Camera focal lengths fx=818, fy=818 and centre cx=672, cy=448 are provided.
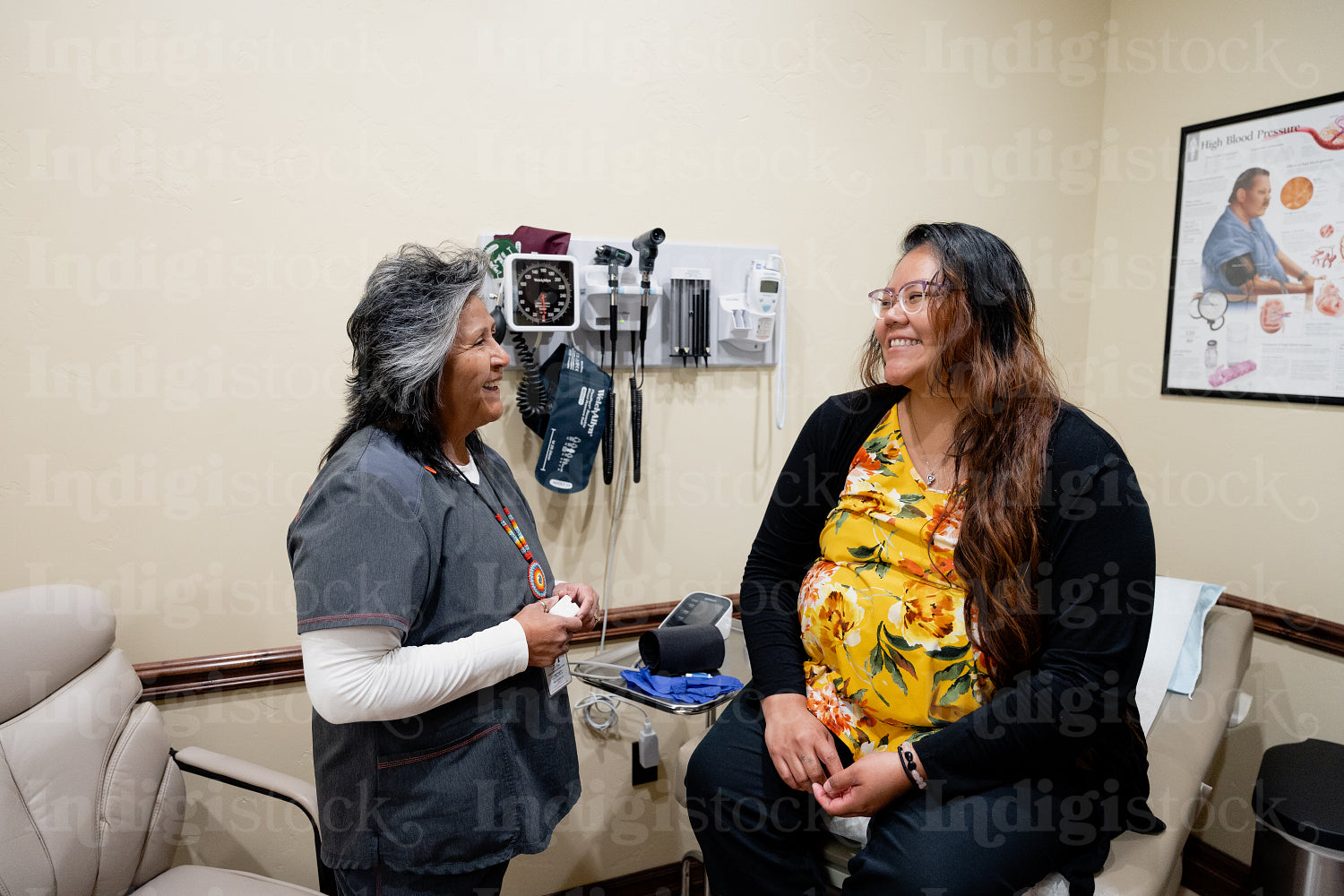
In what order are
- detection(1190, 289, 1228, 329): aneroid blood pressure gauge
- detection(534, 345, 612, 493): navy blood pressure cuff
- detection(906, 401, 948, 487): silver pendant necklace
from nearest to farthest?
detection(906, 401, 948, 487): silver pendant necklace < detection(534, 345, 612, 493): navy blood pressure cuff < detection(1190, 289, 1228, 329): aneroid blood pressure gauge

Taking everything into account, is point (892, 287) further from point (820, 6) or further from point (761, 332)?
point (820, 6)

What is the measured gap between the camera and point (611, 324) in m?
1.84

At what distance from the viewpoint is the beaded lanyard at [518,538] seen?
135 centimetres

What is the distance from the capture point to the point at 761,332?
2002 millimetres

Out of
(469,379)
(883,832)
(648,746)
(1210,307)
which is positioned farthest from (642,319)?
(1210,307)

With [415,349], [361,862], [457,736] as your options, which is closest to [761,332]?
[415,349]

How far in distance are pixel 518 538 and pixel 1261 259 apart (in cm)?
201

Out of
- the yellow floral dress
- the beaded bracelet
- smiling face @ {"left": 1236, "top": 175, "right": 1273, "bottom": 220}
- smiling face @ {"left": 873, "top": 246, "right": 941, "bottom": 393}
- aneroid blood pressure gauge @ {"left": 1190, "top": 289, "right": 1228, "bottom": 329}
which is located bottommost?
the beaded bracelet

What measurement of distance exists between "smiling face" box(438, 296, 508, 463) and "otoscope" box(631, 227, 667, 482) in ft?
1.79

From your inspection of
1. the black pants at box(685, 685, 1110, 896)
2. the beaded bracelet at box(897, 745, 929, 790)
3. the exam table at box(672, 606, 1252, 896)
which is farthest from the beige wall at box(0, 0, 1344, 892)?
the beaded bracelet at box(897, 745, 929, 790)

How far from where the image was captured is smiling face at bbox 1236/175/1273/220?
207 cm

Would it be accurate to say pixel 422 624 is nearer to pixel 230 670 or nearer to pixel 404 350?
pixel 404 350

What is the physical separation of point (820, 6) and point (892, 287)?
41.5 inches

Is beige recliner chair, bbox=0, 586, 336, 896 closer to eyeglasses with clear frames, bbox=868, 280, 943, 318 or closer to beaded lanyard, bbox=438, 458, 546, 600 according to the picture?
beaded lanyard, bbox=438, 458, 546, 600
